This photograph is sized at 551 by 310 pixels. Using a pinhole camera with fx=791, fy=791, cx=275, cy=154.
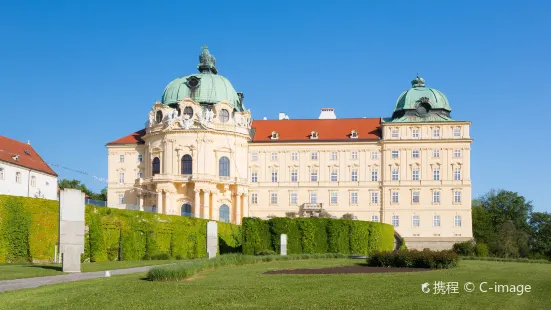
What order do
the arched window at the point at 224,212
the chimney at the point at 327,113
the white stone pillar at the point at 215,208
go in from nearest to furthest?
1. the white stone pillar at the point at 215,208
2. the arched window at the point at 224,212
3. the chimney at the point at 327,113

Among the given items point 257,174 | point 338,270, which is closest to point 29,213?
point 338,270

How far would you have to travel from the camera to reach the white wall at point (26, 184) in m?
78.6

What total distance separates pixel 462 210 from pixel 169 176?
36.6 m

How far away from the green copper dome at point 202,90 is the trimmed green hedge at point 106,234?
34372mm

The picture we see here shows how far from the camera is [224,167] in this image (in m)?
99.0

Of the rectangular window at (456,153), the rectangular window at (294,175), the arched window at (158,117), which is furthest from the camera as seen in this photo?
the rectangular window at (294,175)

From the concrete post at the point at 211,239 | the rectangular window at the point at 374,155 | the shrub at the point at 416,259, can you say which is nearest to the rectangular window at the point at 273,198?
the rectangular window at the point at 374,155

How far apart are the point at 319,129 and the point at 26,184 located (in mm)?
38789

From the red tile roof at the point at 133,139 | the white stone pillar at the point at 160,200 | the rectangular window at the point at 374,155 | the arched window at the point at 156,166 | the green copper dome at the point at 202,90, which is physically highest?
the green copper dome at the point at 202,90

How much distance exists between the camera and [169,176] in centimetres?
9581

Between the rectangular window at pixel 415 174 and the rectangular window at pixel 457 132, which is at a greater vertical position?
the rectangular window at pixel 457 132

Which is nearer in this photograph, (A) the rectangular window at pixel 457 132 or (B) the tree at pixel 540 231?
(A) the rectangular window at pixel 457 132

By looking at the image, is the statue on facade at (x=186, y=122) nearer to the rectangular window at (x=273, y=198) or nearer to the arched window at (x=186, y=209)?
the arched window at (x=186, y=209)

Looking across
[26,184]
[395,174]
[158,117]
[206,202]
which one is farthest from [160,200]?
[395,174]
